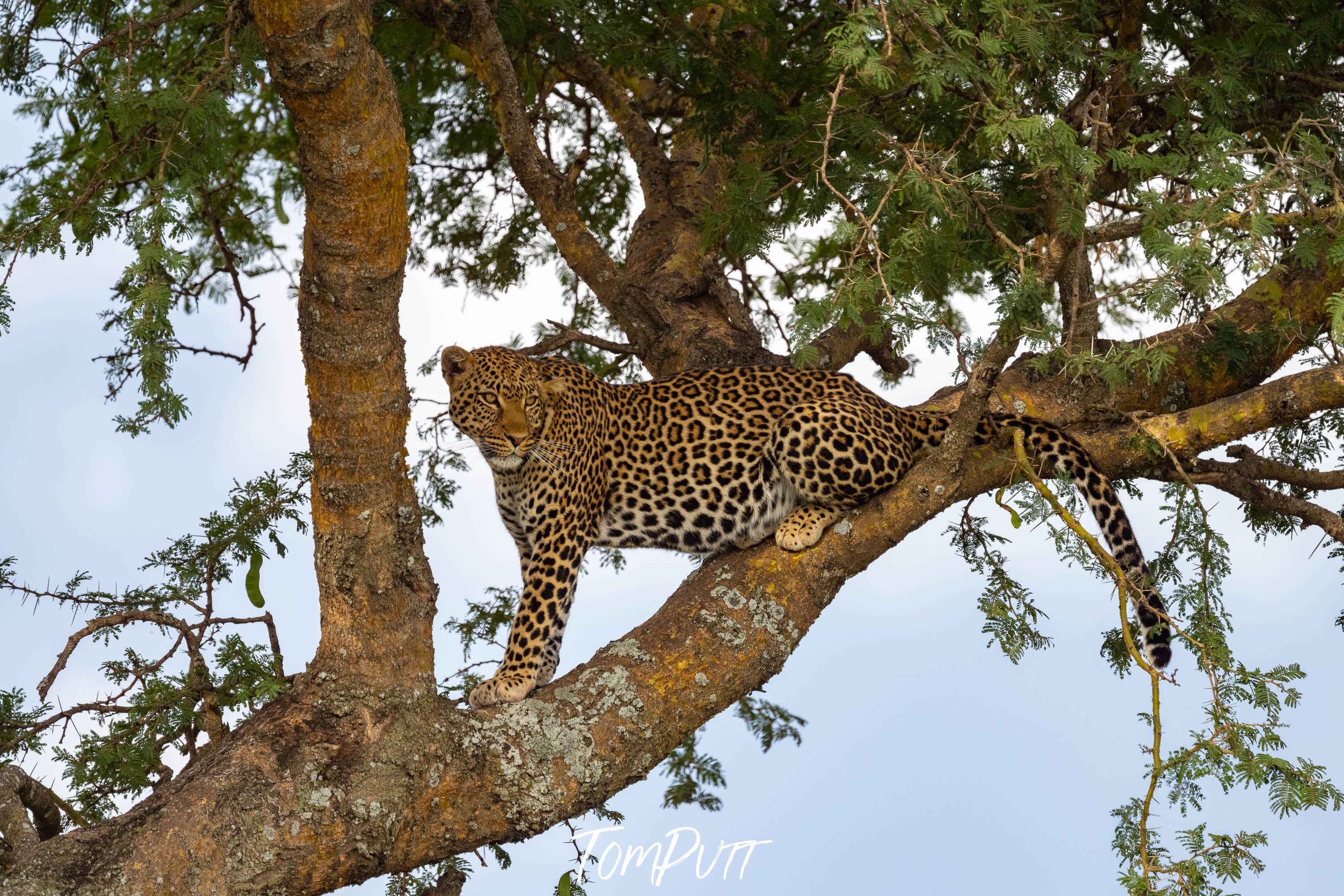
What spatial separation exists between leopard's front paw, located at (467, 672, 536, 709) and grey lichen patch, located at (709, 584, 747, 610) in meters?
1.01

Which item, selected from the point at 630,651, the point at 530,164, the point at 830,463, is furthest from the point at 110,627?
the point at 530,164

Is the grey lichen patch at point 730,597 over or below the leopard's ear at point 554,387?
below

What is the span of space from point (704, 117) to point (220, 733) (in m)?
4.21

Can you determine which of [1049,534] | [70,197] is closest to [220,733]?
[70,197]

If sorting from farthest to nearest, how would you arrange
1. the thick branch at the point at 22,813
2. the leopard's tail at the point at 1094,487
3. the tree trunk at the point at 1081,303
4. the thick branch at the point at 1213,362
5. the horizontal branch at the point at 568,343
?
the horizontal branch at the point at 568,343 < the thick branch at the point at 1213,362 < the leopard's tail at the point at 1094,487 < the tree trunk at the point at 1081,303 < the thick branch at the point at 22,813

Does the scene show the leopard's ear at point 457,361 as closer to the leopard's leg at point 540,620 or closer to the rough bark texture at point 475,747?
the leopard's leg at point 540,620

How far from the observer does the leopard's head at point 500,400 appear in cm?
720

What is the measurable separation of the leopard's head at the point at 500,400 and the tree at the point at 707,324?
0.80 metres

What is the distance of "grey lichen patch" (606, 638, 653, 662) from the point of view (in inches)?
250

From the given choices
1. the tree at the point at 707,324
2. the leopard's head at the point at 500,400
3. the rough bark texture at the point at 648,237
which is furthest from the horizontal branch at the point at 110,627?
the rough bark texture at the point at 648,237

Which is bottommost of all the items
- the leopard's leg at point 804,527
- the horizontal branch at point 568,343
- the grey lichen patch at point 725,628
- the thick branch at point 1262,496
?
the grey lichen patch at point 725,628

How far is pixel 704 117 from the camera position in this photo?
7.53 metres

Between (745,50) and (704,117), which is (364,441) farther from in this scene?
(745,50)

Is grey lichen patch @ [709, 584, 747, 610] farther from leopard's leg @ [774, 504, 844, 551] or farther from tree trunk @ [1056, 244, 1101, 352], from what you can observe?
tree trunk @ [1056, 244, 1101, 352]
